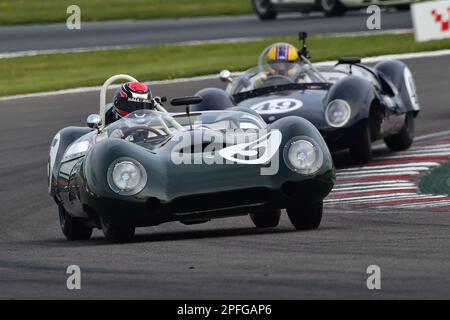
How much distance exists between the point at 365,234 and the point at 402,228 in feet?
1.57

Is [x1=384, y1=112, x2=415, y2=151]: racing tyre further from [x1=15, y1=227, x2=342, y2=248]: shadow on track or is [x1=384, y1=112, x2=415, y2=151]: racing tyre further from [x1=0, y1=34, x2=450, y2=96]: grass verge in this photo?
[x1=0, y1=34, x2=450, y2=96]: grass verge

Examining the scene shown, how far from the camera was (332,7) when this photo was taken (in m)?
33.0

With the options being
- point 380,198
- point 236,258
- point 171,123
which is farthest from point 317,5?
point 236,258

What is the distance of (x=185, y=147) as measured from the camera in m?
10.2

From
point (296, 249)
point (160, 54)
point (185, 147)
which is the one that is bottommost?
point (296, 249)

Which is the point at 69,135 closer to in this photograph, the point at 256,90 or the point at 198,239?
the point at 198,239

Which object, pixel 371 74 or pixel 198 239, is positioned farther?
pixel 371 74

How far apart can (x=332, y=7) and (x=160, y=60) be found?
6.64 meters

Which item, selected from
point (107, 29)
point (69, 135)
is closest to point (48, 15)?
point (107, 29)

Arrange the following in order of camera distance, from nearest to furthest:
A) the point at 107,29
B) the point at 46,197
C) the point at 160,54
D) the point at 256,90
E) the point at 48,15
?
the point at 46,197, the point at 256,90, the point at 160,54, the point at 107,29, the point at 48,15

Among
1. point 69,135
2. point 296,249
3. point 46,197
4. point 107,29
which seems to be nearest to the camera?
point 296,249

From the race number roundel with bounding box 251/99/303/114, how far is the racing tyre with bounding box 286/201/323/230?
436cm

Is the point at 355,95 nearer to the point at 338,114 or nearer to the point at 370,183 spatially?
the point at 338,114

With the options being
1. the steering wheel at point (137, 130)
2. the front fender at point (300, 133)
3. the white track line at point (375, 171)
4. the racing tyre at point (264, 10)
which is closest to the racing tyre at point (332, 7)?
the racing tyre at point (264, 10)
